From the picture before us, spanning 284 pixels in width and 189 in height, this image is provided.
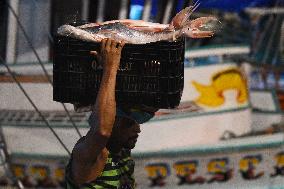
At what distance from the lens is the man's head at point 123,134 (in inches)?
88.5

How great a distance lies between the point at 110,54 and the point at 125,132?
1.17ft

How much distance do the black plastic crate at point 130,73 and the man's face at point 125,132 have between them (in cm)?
16

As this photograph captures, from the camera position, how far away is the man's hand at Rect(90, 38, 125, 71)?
214cm

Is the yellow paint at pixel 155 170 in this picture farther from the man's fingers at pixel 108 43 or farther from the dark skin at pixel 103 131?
the man's fingers at pixel 108 43

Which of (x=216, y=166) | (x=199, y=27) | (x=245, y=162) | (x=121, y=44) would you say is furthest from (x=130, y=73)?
(x=245, y=162)

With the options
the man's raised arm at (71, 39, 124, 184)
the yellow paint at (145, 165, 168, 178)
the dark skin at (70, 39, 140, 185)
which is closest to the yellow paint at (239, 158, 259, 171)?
the yellow paint at (145, 165, 168, 178)

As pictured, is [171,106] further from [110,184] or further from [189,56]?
[189,56]

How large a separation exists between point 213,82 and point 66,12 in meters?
2.02

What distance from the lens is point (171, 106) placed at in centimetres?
243

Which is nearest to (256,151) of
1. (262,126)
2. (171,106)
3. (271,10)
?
(262,126)

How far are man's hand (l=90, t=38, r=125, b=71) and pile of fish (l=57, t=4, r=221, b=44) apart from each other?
133 millimetres

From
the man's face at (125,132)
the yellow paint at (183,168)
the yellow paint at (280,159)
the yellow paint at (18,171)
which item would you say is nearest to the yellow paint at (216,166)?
the yellow paint at (183,168)

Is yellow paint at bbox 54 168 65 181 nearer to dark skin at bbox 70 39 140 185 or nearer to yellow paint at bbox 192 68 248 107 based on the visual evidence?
yellow paint at bbox 192 68 248 107

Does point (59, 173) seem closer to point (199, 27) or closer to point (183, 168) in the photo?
point (183, 168)
